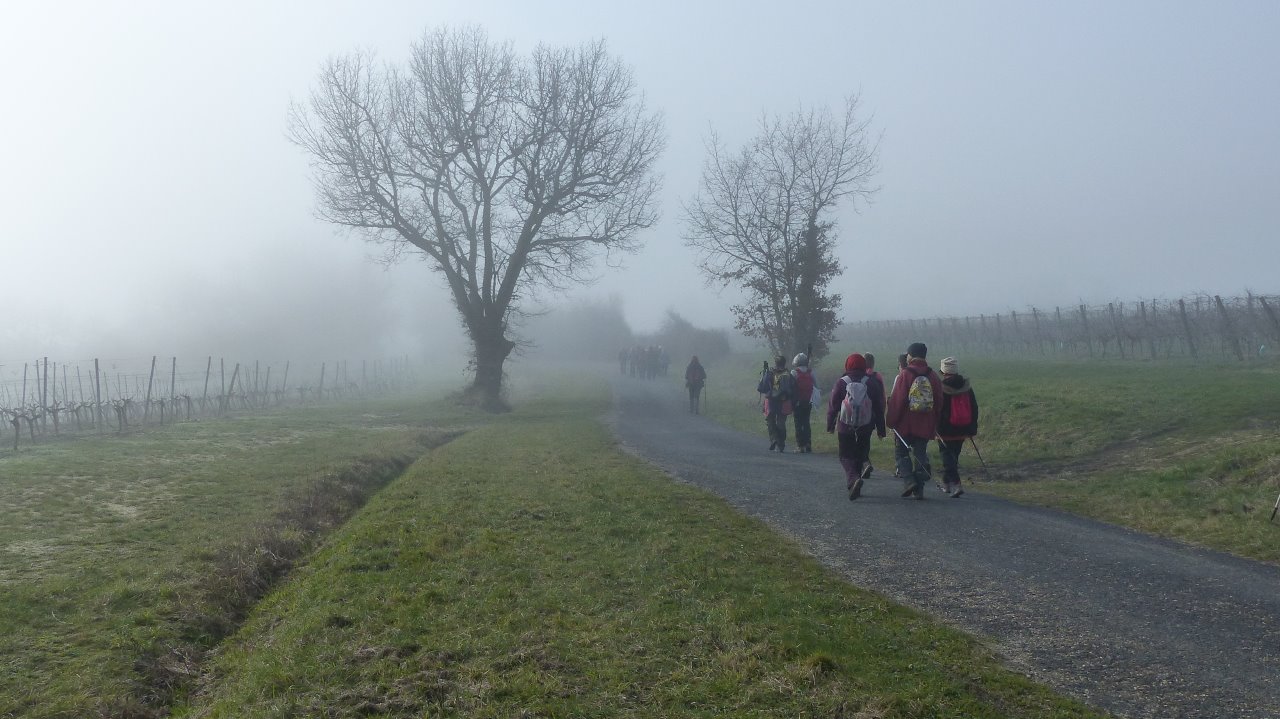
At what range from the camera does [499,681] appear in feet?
17.1

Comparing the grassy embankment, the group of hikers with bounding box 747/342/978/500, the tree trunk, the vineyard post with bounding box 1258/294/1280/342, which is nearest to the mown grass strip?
the group of hikers with bounding box 747/342/978/500

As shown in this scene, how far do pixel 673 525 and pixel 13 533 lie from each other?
7.47 meters

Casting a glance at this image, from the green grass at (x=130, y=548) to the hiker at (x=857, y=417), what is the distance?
7405 mm

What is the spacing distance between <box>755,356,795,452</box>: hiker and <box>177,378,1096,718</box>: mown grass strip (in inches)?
347

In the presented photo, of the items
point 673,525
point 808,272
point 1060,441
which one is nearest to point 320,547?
point 673,525

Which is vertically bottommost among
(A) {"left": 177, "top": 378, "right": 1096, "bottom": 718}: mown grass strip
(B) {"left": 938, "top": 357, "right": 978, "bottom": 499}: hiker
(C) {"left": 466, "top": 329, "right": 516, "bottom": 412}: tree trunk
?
(A) {"left": 177, "top": 378, "right": 1096, "bottom": 718}: mown grass strip

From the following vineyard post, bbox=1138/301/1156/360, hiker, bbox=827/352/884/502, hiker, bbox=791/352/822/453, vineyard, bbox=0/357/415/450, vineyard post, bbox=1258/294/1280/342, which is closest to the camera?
hiker, bbox=827/352/884/502

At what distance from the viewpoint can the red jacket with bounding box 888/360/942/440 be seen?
38.8 ft

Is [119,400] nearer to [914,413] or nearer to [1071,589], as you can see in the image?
[914,413]

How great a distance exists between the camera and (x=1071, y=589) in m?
6.96

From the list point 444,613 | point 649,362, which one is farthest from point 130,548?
point 649,362

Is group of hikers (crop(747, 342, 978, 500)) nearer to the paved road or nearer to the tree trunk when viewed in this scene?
the paved road

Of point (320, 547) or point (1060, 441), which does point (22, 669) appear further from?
point (1060, 441)

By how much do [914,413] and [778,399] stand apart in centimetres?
724
